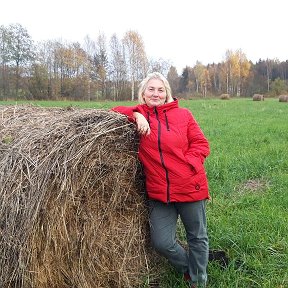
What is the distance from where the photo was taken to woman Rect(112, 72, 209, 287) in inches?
121

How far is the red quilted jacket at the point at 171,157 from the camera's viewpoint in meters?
3.06

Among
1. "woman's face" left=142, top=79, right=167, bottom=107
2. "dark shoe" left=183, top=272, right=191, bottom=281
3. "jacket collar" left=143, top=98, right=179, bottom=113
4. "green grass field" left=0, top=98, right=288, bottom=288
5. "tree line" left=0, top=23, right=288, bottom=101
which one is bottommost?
"dark shoe" left=183, top=272, right=191, bottom=281

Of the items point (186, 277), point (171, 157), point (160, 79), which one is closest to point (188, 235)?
point (186, 277)

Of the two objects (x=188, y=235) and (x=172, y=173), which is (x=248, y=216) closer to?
(x=188, y=235)

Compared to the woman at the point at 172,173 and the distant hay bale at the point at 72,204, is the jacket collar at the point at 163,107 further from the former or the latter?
the distant hay bale at the point at 72,204

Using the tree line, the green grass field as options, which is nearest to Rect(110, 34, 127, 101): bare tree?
the tree line

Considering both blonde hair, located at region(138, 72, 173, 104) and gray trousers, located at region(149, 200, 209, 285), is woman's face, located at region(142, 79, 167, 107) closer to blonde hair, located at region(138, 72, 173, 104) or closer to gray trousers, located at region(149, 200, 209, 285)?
blonde hair, located at region(138, 72, 173, 104)

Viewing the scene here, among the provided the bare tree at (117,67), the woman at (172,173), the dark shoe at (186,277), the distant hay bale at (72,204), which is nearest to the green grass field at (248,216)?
the dark shoe at (186,277)

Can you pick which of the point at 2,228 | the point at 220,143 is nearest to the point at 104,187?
the point at 2,228

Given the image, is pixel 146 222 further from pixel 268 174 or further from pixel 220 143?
pixel 220 143

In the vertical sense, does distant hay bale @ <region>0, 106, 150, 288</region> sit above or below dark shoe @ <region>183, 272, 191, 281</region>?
above

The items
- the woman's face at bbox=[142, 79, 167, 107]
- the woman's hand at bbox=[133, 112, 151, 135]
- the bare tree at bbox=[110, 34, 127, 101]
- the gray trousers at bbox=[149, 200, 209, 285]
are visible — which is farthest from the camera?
the bare tree at bbox=[110, 34, 127, 101]

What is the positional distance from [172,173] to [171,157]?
14 centimetres

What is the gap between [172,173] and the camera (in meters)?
3.05
